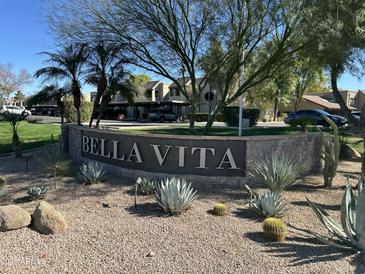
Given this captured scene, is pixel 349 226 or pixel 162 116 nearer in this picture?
pixel 349 226

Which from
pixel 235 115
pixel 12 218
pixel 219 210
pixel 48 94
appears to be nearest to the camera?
pixel 12 218

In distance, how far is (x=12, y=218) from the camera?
5125mm

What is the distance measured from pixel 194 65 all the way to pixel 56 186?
7.74 meters

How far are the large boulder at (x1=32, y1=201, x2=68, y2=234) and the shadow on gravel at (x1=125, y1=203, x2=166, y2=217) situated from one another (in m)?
1.35

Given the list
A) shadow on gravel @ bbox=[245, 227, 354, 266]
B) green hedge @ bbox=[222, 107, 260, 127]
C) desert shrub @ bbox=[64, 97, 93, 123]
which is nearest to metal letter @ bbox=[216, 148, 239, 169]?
shadow on gravel @ bbox=[245, 227, 354, 266]

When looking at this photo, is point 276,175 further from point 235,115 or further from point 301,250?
point 235,115

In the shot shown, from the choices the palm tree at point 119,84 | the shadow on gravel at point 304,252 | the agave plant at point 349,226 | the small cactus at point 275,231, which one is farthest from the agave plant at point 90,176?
the palm tree at point 119,84

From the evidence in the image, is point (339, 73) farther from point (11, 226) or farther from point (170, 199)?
point (11, 226)

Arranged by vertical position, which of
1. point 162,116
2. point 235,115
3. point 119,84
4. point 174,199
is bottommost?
point 174,199

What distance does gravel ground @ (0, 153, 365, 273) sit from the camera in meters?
4.20

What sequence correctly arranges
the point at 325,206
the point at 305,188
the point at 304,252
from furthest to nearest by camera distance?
the point at 305,188 < the point at 325,206 < the point at 304,252

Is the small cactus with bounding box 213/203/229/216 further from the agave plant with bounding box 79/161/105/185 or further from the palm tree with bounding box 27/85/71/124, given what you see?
the palm tree with bounding box 27/85/71/124

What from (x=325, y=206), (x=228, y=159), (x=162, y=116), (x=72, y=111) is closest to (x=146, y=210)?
(x=228, y=159)

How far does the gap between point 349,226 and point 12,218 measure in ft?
16.5
